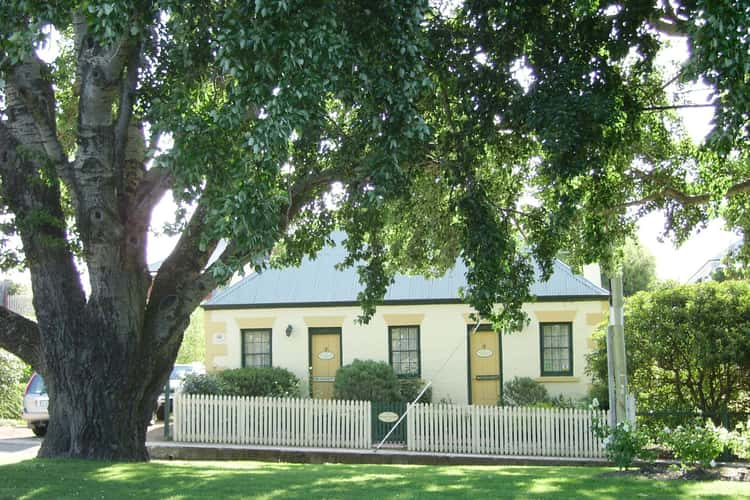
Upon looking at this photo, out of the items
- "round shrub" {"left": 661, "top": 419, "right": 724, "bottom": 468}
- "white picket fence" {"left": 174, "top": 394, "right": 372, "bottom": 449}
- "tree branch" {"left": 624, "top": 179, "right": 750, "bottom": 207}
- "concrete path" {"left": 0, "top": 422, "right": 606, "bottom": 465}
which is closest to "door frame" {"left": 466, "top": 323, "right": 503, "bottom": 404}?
"white picket fence" {"left": 174, "top": 394, "right": 372, "bottom": 449}

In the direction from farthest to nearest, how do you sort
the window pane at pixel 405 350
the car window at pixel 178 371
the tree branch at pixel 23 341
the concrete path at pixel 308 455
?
the car window at pixel 178 371 → the window pane at pixel 405 350 → the concrete path at pixel 308 455 → the tree branch at pixel 23 341

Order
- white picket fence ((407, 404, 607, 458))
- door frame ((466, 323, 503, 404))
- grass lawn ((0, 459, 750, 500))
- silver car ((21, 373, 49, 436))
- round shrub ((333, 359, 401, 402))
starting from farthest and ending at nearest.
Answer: door frame ((466, 323, 503, 404)) → round shrub ((333, 359, 401, 402)) → silver car ((21, 373, 49, 436)) → white picket fence ((407, 404, 607, 458)) → grass lawn ((0, 459, 750, 500))

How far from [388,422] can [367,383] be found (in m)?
2.32

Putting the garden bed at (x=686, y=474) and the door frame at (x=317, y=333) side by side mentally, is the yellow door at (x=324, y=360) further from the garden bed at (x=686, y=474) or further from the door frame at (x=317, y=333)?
the garden bed at (x=686, y=474)

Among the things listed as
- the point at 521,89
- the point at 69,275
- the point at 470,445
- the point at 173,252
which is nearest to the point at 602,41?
the point at 521,89

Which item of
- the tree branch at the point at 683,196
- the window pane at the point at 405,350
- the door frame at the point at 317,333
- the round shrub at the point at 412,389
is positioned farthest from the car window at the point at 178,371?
the tree branch at the point at 683,196

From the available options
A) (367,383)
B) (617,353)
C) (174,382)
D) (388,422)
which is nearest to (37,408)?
(174,382)

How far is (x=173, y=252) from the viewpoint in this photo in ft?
40.9

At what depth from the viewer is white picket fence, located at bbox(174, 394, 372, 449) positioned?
19031 millimetres

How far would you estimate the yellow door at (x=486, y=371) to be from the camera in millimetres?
22719

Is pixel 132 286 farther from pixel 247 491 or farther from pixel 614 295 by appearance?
pixel 614 295

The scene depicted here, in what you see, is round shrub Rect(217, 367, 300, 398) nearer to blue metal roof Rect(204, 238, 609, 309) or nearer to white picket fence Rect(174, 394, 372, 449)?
white picket fence Rect(174, 394, 372, 449)

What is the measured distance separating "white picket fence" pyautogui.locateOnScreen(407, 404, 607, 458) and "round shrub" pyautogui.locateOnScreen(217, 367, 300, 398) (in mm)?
5215

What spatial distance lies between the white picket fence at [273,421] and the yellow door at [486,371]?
481 centimetres
